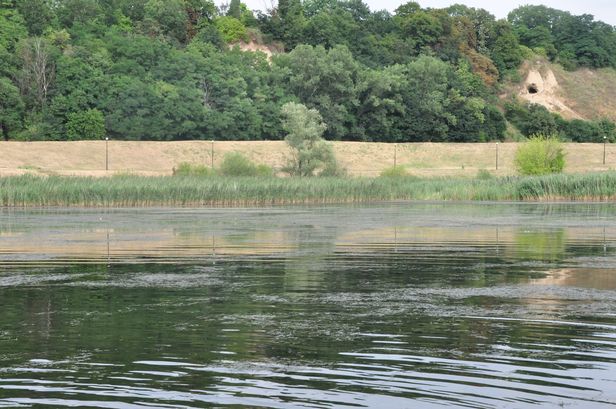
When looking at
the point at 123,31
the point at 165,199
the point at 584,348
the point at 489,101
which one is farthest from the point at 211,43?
the point at 584,348

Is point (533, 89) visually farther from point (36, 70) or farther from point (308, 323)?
point (308, 323)

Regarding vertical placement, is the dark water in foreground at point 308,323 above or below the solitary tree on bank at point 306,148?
below

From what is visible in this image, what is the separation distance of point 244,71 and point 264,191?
58.8 meters

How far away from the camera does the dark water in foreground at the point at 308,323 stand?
35.1 ft

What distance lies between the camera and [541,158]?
277ft

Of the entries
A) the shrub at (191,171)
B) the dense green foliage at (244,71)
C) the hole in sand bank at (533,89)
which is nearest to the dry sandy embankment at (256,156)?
the dense green foliage at (244,71)

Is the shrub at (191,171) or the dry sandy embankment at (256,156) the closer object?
the shrub at (191,171)

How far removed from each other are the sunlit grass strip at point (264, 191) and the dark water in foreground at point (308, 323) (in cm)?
2400

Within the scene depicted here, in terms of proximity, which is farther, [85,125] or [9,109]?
[85,125]

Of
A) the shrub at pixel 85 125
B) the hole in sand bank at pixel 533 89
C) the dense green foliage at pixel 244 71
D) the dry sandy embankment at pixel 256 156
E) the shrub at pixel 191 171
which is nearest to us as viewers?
the shrub at pixel 191 171

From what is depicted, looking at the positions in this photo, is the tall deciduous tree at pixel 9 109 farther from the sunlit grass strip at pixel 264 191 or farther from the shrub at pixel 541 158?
the shrub at pixel 541 158

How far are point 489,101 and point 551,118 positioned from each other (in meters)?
8.16

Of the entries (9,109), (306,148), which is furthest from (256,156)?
(9,109)

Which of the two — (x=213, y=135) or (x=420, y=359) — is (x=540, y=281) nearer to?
(x=420, y=359)
